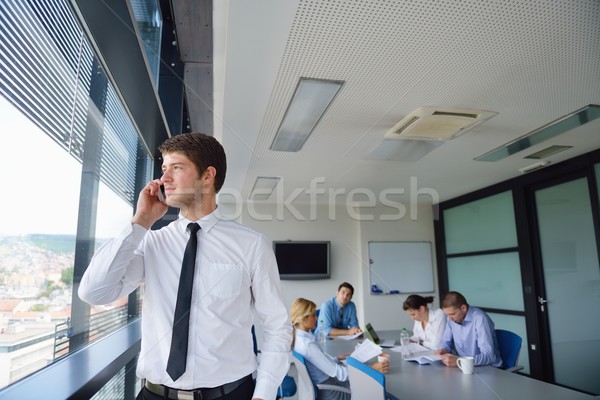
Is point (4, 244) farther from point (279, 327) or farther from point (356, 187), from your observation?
point (356, 187)

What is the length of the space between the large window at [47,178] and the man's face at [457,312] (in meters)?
2.61

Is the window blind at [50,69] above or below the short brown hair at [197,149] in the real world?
above

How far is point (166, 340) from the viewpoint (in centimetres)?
110

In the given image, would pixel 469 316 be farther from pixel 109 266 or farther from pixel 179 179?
pixel 109 266

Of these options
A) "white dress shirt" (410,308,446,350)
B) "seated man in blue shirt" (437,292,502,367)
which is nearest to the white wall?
"white dress shirt" (410,308,446,350)

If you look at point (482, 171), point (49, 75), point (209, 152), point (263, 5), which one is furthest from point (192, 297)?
point (482, 171)

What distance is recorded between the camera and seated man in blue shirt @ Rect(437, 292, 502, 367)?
3.01m

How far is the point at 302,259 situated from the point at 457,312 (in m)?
3.45

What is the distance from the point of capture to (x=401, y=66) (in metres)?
2.26

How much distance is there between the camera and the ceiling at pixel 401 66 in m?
1.81

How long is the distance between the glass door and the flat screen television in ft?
10.1

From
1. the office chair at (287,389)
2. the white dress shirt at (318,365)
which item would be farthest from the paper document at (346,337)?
the white dress shirt at (318,365)

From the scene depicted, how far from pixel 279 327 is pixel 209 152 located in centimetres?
59

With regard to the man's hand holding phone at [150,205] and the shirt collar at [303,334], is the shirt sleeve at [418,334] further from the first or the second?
the man's hand holding phone at [150,205]
